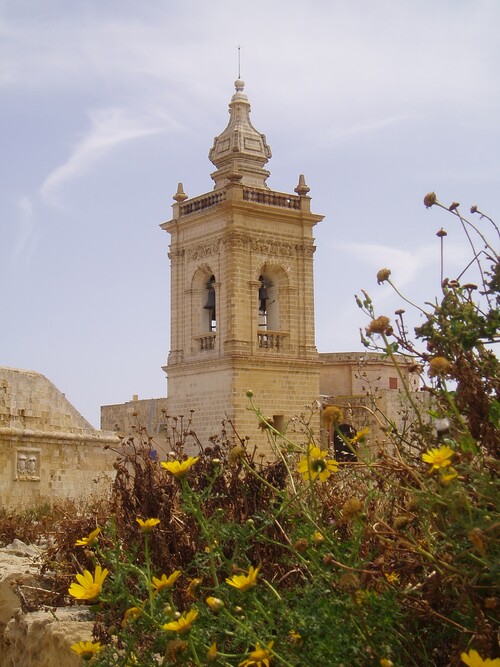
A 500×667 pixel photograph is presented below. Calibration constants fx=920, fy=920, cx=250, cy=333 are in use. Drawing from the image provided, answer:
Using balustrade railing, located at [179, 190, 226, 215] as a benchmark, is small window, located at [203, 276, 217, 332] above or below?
below

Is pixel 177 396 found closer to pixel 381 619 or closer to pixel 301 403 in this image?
pixel 301 403

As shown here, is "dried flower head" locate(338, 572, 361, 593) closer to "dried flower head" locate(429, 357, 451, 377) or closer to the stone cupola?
"dried flower head" locate(429, 357, 451, 377)

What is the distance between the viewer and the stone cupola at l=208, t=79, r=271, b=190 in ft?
86.8

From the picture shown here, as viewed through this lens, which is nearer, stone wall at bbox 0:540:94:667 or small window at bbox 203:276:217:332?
stone wall at bbox 0:540:94:667

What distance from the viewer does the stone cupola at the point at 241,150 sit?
86.8 feet

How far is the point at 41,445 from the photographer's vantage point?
12.2 meters

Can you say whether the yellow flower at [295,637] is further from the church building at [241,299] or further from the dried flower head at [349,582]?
the church building at [241,299]

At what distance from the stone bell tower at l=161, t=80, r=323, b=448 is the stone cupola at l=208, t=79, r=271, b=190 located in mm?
47

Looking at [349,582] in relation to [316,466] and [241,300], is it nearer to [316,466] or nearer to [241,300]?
[316,466]

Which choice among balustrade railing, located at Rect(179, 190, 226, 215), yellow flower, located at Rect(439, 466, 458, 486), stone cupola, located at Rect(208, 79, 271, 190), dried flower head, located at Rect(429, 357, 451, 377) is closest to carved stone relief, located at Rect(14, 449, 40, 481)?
dried flower head, located at Rect(429, 357, 451, 377)

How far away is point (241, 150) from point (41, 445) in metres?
15.9

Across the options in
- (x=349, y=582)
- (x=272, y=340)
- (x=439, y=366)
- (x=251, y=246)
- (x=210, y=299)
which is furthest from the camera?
(x=210, y=299)

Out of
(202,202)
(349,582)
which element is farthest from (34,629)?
(202,202)

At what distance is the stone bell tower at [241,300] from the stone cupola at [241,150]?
0.05 metres
